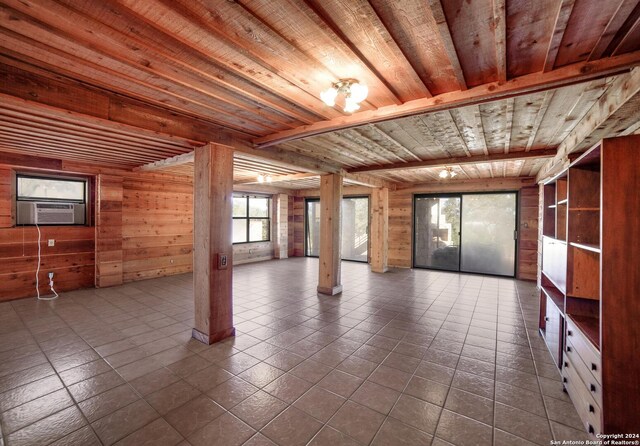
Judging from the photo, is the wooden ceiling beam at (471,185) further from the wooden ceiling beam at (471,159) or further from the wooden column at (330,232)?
the wooden column at (330,232)

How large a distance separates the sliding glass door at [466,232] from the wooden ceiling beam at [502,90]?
225 inches

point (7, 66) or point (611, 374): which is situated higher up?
point (7, 66)

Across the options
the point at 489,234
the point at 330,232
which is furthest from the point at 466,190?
the point at 330,232

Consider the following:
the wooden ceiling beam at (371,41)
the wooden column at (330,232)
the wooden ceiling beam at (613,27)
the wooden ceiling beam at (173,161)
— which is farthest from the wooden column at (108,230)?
the wooden ceiling beam at (613,27)

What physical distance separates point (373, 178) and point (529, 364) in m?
4.90

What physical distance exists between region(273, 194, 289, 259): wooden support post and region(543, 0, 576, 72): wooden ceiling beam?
8369 millimetres

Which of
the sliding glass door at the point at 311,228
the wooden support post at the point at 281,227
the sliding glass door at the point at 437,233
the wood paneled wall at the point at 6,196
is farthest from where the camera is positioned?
the sliding glass door at the point at 311,228

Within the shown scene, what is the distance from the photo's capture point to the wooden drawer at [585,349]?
175 centimetres

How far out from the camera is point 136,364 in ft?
8.85

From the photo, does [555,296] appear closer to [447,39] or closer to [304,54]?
[447,39]

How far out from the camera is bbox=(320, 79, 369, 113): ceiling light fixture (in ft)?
6.54

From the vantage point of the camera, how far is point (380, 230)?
7543 millimetres

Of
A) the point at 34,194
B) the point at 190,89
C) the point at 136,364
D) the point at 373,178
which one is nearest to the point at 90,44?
the point at 190,89

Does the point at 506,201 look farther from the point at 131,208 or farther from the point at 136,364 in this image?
the point at 131,208
